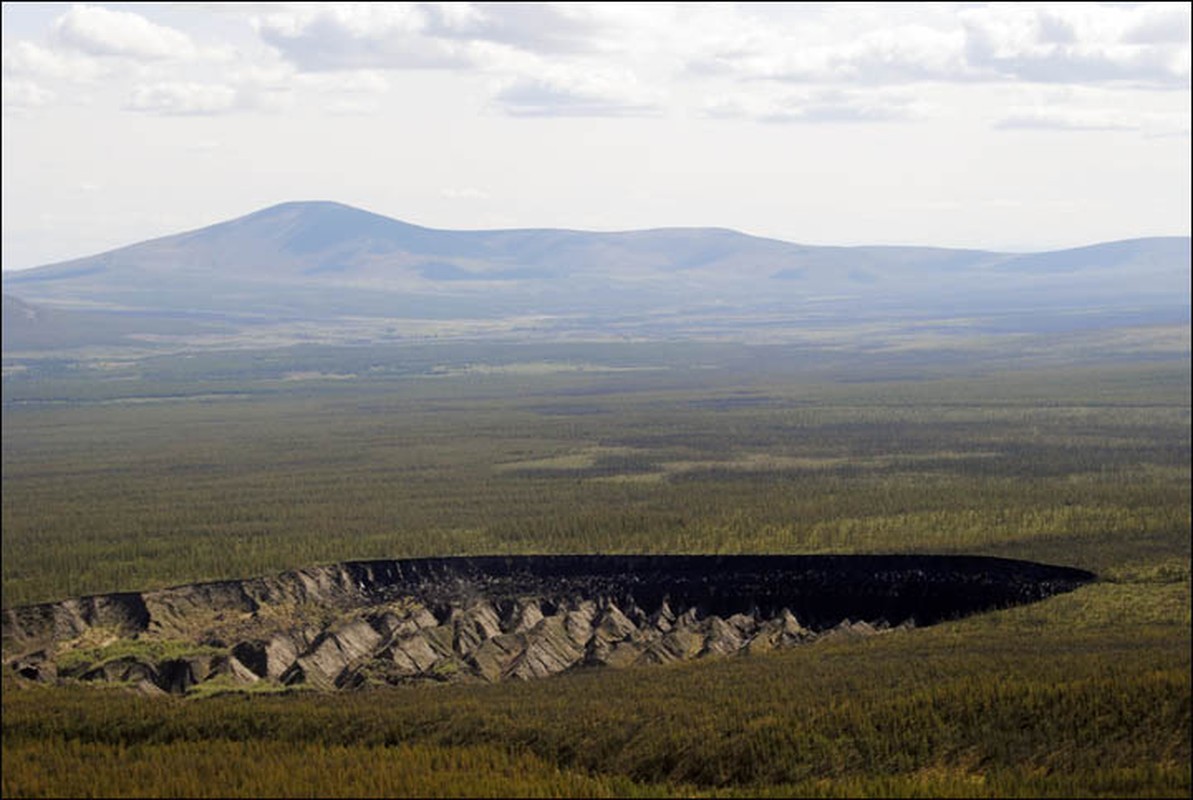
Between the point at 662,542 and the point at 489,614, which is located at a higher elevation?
the point at 662,542

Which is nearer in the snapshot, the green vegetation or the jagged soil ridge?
the green vegetation

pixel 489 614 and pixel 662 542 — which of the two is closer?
pixel 489 614

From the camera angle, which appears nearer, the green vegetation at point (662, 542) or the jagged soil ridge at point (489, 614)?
the green vegetation at point (662, 542)

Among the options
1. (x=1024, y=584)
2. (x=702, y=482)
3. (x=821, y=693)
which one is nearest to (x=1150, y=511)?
(x=1024, y=584)

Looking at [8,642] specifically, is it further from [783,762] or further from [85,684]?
[783,762]

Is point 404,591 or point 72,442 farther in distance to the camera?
point 72,442
